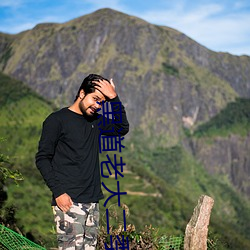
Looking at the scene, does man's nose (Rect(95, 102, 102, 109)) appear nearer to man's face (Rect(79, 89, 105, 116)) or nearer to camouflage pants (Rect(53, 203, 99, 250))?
man's face (Rect(79, 89, 105, 116))

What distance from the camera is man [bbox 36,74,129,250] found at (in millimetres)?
3807

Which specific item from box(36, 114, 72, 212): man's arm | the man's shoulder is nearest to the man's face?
the man's shoulder

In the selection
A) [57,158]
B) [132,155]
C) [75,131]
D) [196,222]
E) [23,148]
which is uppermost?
[75,131]

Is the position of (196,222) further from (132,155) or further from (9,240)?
(132,155)

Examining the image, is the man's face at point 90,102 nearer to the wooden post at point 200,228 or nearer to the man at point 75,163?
the man at point 75,163

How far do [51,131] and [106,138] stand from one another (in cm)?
95

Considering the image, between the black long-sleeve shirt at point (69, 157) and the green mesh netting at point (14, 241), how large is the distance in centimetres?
215

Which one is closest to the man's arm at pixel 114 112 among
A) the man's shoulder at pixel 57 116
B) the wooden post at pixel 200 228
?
the man's shoulder at pixel 57 116

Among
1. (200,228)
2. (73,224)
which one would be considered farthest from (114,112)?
(200,228)

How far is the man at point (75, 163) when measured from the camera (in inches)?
150

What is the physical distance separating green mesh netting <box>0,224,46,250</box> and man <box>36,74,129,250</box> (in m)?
1.91

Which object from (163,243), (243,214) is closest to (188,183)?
(243,214)

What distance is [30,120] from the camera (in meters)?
100

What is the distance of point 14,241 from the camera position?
19.3 feet
